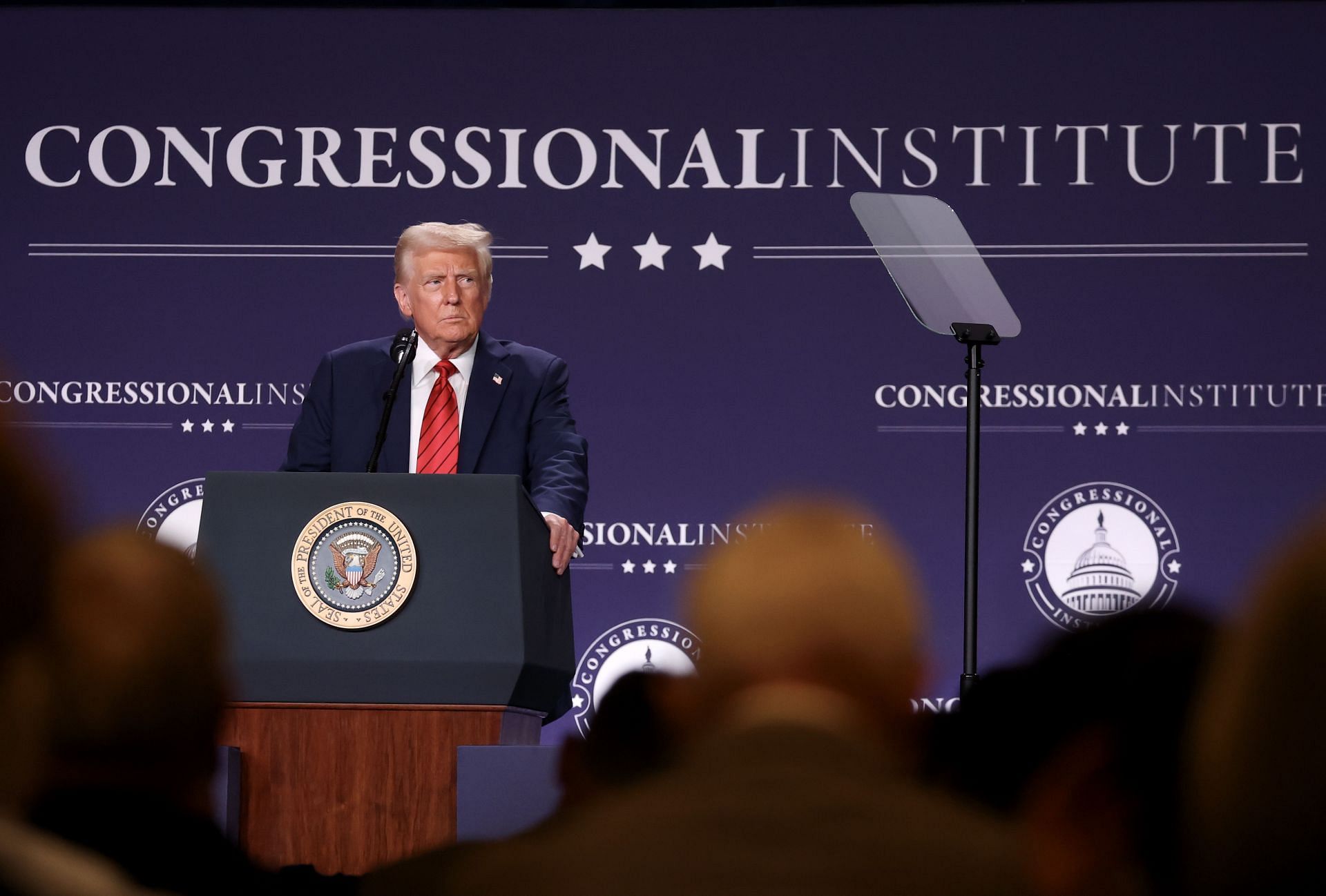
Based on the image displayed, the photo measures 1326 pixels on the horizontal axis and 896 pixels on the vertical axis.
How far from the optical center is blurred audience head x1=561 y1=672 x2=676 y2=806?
1.56 m

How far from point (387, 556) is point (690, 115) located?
10.1 feet

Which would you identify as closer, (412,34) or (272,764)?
(272,764)

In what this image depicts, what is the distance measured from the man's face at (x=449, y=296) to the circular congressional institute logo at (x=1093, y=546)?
232 cm

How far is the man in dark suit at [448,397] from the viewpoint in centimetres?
401

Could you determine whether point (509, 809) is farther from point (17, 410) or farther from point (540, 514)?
point (17, 410)

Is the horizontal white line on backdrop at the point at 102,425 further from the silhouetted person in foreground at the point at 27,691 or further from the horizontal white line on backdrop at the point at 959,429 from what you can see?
the silhouetted person in foreground at the point at 27,691

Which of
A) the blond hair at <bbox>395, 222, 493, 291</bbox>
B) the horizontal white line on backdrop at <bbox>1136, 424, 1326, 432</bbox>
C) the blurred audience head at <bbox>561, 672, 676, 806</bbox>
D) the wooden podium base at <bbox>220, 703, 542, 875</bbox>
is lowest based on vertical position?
the wooden podium base at <bbox>220, 703, 542, 875</bbox>

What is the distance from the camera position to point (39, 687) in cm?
88

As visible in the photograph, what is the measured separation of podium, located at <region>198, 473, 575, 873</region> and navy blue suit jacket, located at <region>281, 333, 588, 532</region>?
0.79m

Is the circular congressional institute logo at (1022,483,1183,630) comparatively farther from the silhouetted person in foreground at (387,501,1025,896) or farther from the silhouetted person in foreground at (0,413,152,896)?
the silhouetted person in foreground at (0,413,152,896)

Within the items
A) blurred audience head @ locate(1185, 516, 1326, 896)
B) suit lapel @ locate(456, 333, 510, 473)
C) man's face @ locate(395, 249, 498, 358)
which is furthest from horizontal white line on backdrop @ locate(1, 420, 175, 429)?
blurred audience head @ locate(1185, 516, 1326, 896)

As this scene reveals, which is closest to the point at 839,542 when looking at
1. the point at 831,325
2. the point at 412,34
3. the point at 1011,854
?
the point at 1011,854

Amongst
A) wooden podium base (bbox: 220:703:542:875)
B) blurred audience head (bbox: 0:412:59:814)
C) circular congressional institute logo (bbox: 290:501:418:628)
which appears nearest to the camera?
blurred audience head (bbox: 0:412:59:814)

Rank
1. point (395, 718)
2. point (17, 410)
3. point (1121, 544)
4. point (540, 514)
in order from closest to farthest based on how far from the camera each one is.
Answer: point (17, 410) < point (395, 718) < point (540, 514) < point (1121, 544)
